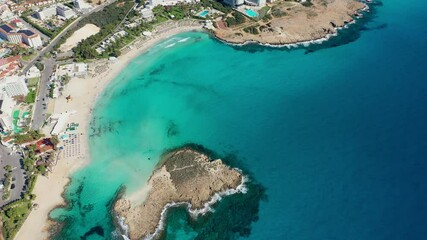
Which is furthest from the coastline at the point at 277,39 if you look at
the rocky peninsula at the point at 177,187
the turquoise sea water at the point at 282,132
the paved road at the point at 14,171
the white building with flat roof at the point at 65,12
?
the paved road at the point at 14,171

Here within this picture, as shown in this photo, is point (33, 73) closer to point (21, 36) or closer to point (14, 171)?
point (21, 36)

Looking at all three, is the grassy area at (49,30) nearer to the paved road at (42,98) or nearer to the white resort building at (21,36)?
the white resort building at (21,36)

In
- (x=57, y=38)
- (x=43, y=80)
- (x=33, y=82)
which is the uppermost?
(x=57, y=38)

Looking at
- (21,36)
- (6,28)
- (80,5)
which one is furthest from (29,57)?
(80,5)

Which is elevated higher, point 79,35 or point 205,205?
point 79,35

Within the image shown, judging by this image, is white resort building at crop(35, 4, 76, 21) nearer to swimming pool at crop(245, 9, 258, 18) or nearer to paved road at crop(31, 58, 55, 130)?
paved road at crop(31, 58, 55, 130)

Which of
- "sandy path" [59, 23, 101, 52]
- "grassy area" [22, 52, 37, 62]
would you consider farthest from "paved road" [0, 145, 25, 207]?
"sandy path" [59, 23, 101, 52]
